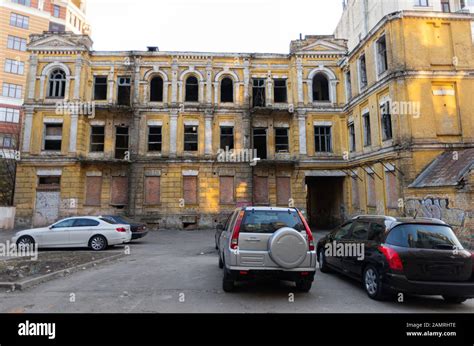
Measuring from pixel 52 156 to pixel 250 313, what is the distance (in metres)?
21.8

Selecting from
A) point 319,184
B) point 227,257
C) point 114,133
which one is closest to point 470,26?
point 319,184

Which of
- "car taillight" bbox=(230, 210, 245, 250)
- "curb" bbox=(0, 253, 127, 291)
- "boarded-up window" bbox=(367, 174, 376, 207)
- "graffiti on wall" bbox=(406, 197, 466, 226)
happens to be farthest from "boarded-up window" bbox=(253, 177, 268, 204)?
"car taillight" bbox=(230, 210, 245, 250)

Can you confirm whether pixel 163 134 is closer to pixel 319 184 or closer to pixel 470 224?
pixel 319 184

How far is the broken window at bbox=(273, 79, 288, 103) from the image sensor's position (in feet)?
75.8

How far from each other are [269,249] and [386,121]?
47.1ft

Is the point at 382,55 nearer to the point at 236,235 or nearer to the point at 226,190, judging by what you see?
the point at 226,190

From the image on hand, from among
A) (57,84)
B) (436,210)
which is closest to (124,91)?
(57,84)

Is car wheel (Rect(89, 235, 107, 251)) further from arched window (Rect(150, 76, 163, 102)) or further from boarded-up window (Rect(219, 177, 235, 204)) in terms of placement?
arched window (Rect(150, 76, 163, 102))

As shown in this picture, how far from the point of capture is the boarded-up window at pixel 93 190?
2128 centimetres

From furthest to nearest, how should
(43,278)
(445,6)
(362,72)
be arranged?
1. (445,6)
2. (362,72)
3. (43,278)

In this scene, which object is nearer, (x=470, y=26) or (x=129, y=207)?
(x=470, y=26)

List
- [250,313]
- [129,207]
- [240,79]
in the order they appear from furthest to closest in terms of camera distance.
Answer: [240,79], [129,207], [250,313]

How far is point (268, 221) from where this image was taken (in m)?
6.11
